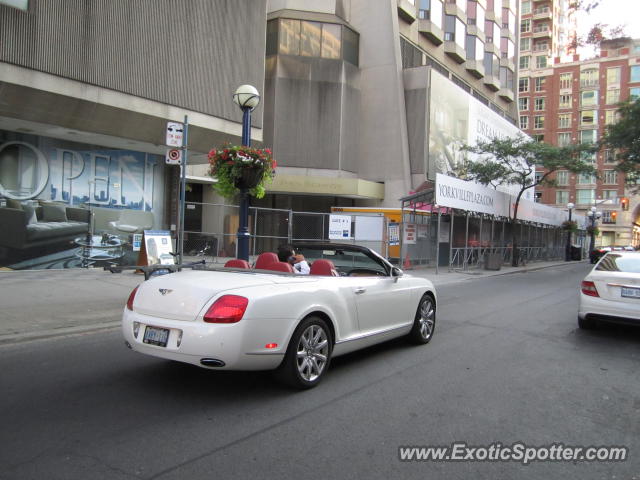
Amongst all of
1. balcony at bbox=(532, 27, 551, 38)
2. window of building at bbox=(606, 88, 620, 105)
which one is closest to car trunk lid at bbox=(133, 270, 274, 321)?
window of building at bbox=(606, 88, 620, 105)

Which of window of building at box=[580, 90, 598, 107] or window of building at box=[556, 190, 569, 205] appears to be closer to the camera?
window of building at box=[580, 90, 598, 107]

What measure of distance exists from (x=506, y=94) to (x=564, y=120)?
33.1 meters

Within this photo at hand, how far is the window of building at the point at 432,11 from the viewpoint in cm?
3328

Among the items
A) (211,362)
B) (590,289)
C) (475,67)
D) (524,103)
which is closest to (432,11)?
(475,67)

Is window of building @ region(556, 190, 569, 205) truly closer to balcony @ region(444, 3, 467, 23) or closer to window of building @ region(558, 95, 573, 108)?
window of building @ region(558, 95, 573, 108)

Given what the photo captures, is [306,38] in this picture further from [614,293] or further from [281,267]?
[281,267]

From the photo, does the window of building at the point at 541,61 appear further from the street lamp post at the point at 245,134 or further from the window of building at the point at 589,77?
the street lamp post at the point at 245,134

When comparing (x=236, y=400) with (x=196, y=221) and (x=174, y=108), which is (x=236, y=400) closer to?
(x=174, y=108)

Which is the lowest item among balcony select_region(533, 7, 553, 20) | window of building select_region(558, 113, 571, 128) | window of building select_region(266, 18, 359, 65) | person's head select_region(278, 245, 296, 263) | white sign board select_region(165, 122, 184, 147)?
person's head select_region(278, 245, 296, 263)

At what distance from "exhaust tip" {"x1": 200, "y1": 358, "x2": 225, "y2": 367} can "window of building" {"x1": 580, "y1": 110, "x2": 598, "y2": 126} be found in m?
82.3

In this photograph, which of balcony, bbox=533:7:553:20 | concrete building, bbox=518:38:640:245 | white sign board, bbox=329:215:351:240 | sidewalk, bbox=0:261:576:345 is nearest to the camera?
sidewalk, bbox=0:261:576:345

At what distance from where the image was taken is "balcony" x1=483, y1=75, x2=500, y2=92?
43753 millimetres

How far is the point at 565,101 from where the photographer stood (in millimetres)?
74250

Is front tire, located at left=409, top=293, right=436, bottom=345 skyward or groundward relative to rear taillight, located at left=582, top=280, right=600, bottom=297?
groundward
